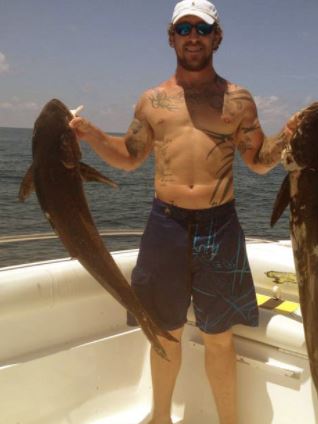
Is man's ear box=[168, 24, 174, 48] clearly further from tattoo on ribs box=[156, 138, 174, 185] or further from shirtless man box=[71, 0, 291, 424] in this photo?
tattoo on ribs box=[156, 138, 174, 185]

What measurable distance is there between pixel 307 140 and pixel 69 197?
1276 millimetres

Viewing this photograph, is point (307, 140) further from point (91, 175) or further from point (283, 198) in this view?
point (91, 175)

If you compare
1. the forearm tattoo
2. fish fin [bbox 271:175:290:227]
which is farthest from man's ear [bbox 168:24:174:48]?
fish fin [bbox 271:175:290:227]

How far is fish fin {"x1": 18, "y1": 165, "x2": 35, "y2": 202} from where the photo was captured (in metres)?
3.05

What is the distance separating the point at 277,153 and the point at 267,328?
4.02ft

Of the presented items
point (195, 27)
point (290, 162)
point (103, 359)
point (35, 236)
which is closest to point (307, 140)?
point (290, 162)

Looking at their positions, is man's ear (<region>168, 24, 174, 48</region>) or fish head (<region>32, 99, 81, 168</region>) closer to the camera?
fish head (<region>32, 99, 81, 168</region>)

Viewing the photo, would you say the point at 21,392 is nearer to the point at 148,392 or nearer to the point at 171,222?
the point at 148,392

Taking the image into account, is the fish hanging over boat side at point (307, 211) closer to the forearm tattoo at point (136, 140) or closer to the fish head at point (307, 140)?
the fish head at point (307, 140)

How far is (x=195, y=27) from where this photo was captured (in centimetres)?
365

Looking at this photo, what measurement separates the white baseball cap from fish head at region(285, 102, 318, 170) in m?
1.26

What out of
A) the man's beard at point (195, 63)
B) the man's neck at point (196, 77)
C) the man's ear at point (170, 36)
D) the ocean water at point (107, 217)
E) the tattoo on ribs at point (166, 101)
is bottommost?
the ocean water at point (107, 217)

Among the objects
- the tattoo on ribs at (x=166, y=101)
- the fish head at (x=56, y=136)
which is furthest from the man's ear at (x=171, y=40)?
the fish head at (x=56, y=136)

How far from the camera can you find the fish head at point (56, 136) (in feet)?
9.89
